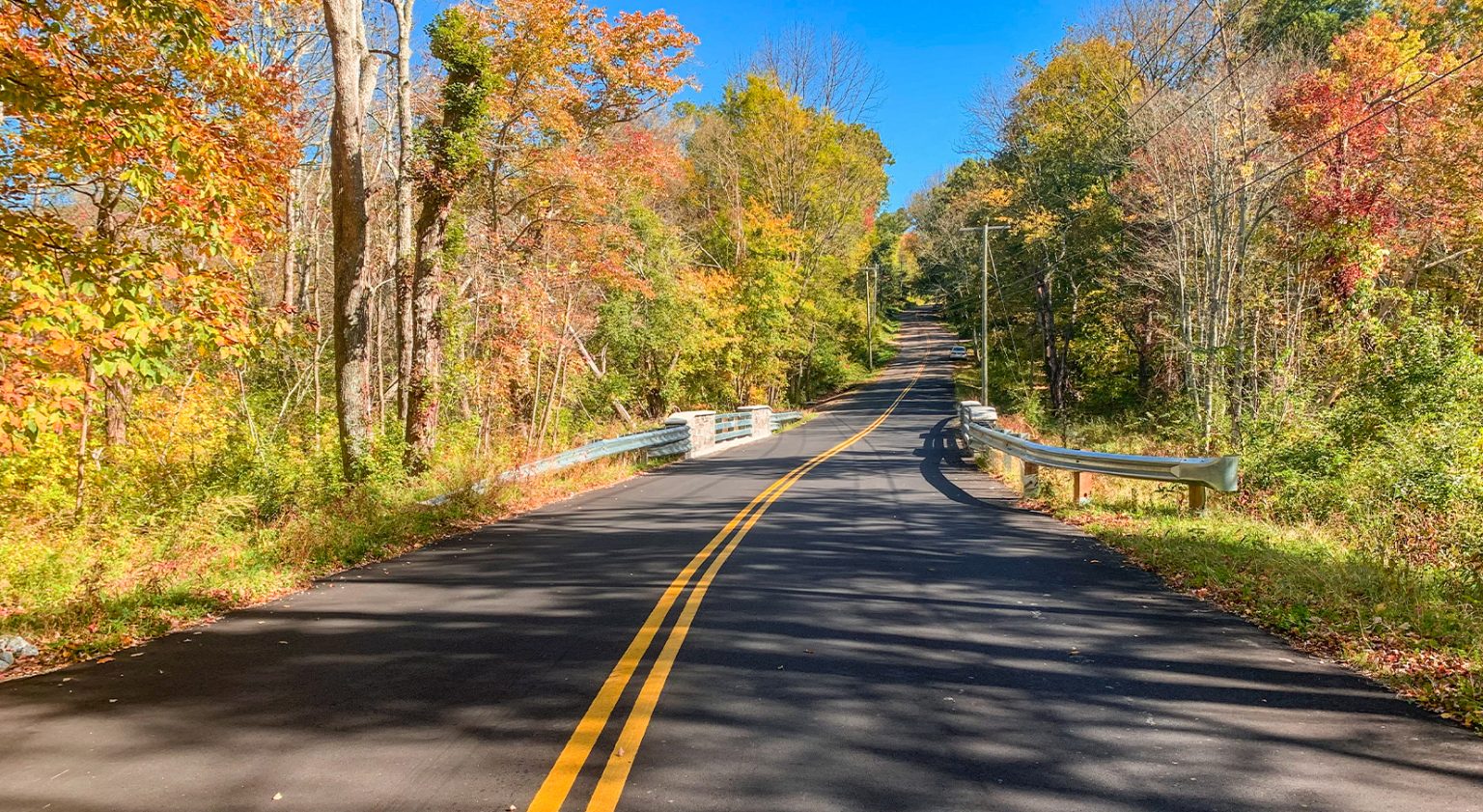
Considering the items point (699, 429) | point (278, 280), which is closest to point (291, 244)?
point (278, 280)

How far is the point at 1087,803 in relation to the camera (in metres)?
3.41

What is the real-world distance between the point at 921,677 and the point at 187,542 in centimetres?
786

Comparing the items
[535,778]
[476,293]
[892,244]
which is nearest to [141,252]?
[535,778]

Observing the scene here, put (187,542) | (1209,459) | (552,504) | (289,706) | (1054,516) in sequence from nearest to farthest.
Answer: (289,706) → (187,542) → (1209,459) → (1054,516) → (552,504)

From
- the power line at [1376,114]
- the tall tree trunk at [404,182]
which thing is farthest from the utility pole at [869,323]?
the tall tree trunk at [404,182]

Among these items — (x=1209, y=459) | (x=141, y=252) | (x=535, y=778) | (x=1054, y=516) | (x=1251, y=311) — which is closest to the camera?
(x=535, y=778)

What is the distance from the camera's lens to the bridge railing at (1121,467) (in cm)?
1022

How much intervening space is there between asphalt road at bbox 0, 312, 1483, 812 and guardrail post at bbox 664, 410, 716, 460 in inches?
644

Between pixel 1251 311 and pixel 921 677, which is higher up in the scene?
pixel 1251 311

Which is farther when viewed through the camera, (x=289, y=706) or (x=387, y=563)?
(x=387, y=563)

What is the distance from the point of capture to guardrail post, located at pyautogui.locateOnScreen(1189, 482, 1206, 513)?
1078 centimetres

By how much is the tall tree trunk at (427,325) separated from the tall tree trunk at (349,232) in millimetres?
2230

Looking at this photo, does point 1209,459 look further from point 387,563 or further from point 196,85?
point 196,85

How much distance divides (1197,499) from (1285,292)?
15.1m
